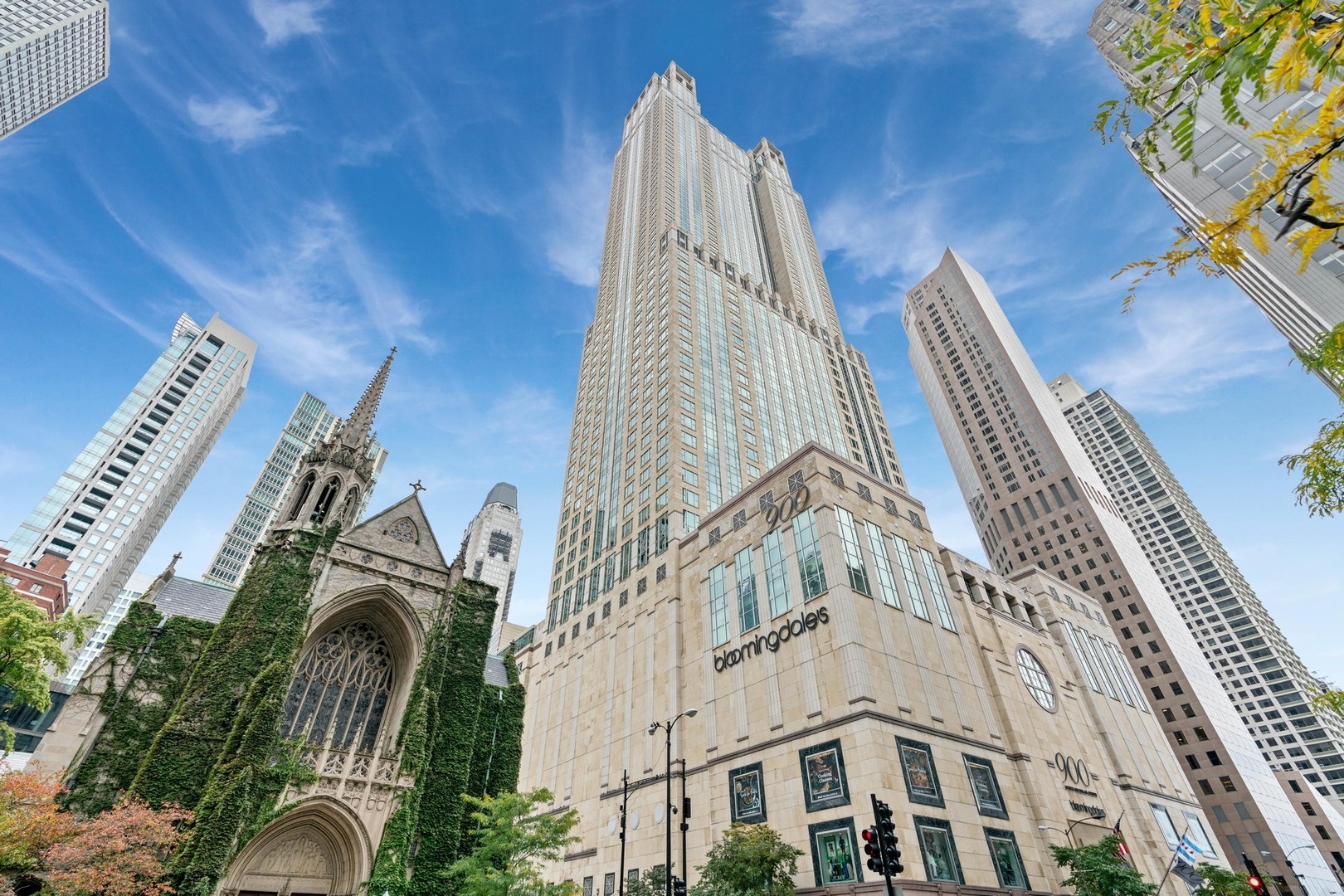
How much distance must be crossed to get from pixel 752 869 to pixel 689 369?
52.2m

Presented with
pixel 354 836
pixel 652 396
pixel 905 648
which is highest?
pixel 652 396

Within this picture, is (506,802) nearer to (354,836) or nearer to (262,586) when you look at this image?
(354,836)

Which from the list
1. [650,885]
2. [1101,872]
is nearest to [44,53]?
[650,885]

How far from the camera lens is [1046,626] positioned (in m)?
57.9

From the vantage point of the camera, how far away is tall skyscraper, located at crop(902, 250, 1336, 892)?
230ft

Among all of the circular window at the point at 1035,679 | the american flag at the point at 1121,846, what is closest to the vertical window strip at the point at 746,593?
the circular window at the point at 1035,679

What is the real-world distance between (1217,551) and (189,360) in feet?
732

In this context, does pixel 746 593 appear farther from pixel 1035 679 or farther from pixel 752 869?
pixel 1035 679

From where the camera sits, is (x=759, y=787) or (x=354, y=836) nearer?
(x=354, y=836)

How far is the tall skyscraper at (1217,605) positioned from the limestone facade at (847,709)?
240ft

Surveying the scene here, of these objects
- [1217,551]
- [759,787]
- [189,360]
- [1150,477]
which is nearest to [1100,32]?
[759,787]

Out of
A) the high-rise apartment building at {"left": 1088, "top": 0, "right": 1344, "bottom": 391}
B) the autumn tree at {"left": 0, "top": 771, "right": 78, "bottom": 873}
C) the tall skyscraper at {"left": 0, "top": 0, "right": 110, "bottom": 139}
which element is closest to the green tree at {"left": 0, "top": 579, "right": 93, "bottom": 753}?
the autumn tree at {"left": 0, "top": 771, "right": 78, "bottom": 873}

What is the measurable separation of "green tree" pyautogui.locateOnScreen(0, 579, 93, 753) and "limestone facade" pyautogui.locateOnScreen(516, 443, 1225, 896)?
32.7 meters

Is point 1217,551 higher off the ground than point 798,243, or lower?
lower
